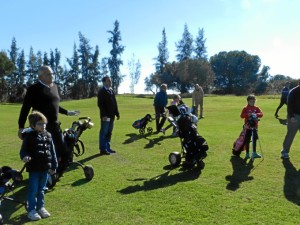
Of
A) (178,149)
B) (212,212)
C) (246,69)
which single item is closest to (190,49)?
(246,69)

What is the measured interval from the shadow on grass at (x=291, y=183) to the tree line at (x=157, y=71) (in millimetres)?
62305

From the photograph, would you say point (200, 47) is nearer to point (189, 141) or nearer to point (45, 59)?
point (45, 59)

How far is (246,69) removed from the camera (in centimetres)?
9594

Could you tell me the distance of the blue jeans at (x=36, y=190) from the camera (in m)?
5.61

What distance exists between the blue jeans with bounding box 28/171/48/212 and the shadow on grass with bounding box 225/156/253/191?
352 cm

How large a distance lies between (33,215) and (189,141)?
13.8 ft

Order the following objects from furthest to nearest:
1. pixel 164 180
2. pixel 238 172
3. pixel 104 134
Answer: pixel 104 134 < pixel 238 172 < pixel 164 180

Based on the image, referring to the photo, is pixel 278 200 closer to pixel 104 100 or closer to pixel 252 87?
pixel 104 100

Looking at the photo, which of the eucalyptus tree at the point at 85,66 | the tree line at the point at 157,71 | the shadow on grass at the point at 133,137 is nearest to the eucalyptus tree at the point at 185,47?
the tree line at the point at 157,71

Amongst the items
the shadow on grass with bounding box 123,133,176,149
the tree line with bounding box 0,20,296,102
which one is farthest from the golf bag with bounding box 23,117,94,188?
the tree line with bounding box 0,20,296,102

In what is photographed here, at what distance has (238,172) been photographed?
8320 millimetres

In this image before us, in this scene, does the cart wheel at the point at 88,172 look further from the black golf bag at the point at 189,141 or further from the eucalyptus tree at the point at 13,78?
the eucalyptus tree at the point at 13,78

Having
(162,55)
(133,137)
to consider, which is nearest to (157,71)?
(162,55)

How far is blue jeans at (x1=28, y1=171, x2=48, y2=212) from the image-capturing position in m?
5.61
